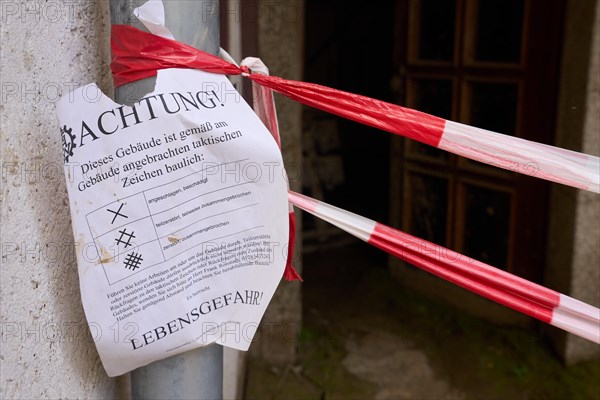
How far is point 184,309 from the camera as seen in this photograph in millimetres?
1185

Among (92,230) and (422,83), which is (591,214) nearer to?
(422,83)

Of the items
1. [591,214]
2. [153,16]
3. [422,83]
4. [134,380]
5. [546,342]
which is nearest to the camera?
[153,16]

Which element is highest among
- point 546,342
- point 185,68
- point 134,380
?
point 185,68

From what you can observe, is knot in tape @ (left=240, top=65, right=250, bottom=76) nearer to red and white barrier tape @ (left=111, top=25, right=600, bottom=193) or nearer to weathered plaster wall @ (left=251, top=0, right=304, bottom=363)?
red and white barrier tape @ (left=111, top=25, right=600, bottom=193)

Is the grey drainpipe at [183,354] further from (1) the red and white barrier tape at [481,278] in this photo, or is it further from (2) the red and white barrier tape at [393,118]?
(1) the red and white barrier tape at [481,278]

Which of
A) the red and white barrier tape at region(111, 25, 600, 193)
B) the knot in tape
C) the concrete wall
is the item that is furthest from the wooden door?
the knot in tape

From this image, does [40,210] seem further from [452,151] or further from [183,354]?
[452,151]

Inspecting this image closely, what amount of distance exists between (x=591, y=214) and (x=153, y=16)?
244 cm

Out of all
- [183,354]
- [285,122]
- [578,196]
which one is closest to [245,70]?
[183,354]

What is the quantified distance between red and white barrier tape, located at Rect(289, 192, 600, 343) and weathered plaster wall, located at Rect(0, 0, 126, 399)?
461mm

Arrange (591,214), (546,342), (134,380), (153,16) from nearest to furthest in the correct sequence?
(153,16) < (134,380) < (591,214) < (546,342)

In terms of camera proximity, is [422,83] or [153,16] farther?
[422,83]

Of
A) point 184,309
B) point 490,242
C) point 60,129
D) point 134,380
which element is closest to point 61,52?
point 60,129

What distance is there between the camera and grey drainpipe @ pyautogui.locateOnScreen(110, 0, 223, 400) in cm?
115
